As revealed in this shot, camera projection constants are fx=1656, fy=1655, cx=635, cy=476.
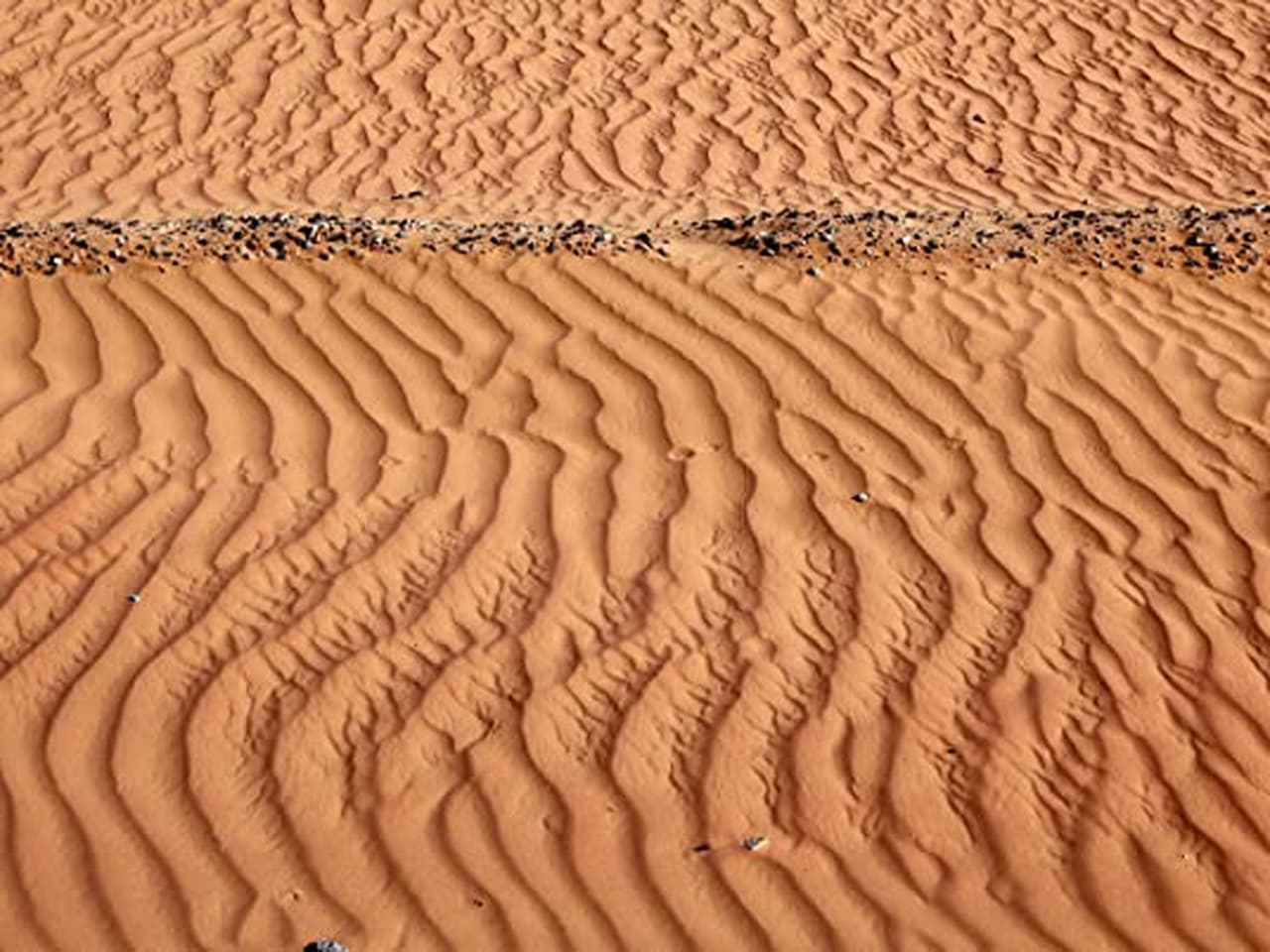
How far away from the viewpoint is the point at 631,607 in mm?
4688

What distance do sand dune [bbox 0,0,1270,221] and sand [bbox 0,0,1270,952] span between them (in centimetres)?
182

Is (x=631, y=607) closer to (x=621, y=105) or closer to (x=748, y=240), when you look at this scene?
(x=748, y=240)

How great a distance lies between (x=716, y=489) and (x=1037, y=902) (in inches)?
68.7

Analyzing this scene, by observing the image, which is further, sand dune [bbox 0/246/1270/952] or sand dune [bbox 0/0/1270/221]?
sand dune [bbox 0/0/1270/221]

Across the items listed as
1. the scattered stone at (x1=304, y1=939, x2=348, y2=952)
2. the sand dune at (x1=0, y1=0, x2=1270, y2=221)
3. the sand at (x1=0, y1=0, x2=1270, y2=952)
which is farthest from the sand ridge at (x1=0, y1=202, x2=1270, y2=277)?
the scattered stone at (x1=304, y1=939, x2=348, y2=952)

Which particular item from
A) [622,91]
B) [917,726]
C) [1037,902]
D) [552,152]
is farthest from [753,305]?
[622,91]

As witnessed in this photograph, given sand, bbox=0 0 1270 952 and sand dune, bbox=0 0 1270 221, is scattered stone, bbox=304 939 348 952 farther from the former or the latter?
sand dune, bbox=0 0 1270 221

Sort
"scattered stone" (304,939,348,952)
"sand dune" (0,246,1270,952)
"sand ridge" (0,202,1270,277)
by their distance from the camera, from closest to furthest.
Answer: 1. "scattered stone" (304,939,348,952)
2. "sand dune" (0,246,1270,952)
3. "sand ridge" (0,202,1270,277)

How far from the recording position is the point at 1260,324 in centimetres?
599

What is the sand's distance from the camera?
12.8ft

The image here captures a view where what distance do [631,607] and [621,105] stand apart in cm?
609

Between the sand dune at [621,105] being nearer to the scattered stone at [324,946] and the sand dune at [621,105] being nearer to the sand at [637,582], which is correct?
the sand at [637,582]

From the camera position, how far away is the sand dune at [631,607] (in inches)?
153

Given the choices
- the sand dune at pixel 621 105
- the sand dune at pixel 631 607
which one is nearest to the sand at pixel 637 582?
the sand dune at pixel 631 607
